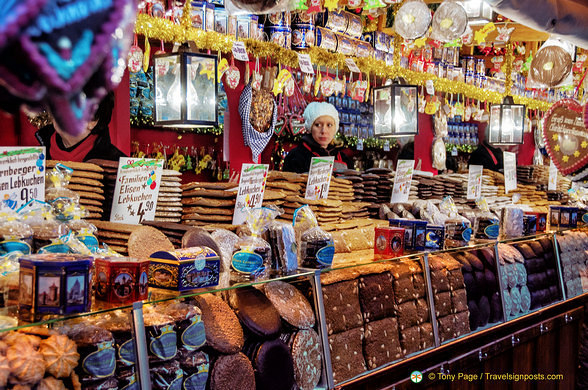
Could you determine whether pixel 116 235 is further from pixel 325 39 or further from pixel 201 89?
pixel 325 39

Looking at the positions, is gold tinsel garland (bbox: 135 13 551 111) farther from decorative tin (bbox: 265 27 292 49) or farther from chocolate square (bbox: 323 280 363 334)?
chocolate square (bbox: 323 280 363 334)

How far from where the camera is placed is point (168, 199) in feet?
9.89

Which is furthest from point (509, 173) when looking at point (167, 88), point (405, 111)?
point (167, 88)

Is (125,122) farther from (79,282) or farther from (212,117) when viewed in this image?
(79,282)

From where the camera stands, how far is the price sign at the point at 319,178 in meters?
3.83

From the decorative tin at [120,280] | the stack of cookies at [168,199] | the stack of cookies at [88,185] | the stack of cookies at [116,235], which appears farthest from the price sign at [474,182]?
the decorative tin at [120,280]

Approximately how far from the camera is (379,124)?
568 cm

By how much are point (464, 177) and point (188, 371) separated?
4415 millimetres

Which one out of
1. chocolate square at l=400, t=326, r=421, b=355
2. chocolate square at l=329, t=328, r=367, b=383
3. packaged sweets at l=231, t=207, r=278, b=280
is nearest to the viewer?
packaged sweets at l=231, t=207, r=278, b=280

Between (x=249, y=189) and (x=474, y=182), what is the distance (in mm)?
3027

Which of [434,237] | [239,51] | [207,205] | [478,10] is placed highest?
[478,10]

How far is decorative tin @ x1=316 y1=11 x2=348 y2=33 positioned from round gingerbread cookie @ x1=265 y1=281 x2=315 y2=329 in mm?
4341

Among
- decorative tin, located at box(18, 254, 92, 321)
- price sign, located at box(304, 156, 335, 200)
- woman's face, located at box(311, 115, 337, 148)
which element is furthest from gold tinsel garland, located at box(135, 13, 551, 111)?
decorative tin, located at box(18, 254, 92, 321)

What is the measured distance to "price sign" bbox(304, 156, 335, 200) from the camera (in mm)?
3826
